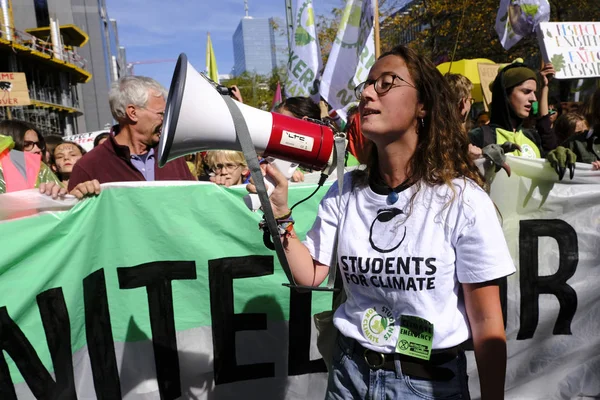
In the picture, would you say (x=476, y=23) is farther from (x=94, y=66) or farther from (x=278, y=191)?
(x=94, y=66)

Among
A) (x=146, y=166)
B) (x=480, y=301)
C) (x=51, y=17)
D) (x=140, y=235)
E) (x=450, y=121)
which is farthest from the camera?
(x=51, y=17)

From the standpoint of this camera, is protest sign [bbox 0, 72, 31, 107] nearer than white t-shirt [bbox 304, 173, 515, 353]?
No

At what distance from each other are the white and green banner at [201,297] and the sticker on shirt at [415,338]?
1.19 metres

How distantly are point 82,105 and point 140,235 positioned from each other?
172 ft

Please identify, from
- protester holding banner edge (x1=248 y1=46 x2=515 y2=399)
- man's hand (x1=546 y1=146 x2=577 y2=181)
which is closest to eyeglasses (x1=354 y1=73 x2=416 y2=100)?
protester holding banner edge (x1=248 y1=46 x2=515 y2=399)

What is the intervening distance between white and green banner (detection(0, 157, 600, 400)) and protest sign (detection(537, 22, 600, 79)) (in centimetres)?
256

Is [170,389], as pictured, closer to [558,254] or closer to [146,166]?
[146,166]

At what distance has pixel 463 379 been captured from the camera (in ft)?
5.25

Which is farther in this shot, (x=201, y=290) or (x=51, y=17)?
(x=51, y=17)

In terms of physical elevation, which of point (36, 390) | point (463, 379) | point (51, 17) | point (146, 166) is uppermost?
point (51, 17)

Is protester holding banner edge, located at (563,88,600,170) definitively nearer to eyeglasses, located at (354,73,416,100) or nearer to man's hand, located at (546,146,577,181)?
man's hand, located at (546,146,577,181)

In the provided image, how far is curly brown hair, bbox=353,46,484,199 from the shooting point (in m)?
1.59

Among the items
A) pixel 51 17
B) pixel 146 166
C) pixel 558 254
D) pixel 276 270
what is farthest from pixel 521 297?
pixel 51 17

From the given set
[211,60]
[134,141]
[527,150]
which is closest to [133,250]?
[134,141]
